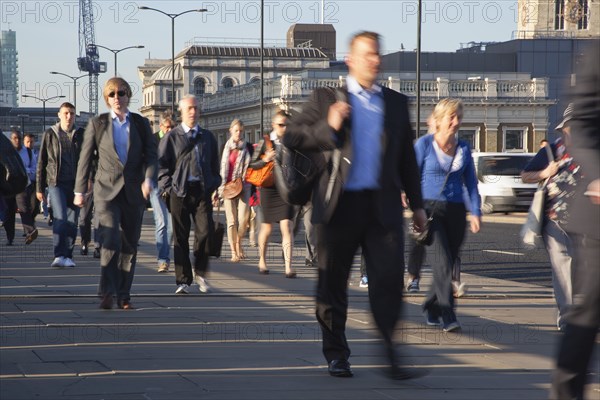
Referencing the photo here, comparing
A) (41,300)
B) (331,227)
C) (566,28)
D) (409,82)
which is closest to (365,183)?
(331,227)

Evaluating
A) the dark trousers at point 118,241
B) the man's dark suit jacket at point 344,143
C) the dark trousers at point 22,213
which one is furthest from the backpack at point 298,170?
the dark trousers at point 22,213

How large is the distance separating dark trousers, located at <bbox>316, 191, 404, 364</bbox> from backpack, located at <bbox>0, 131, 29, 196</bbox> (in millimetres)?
1907

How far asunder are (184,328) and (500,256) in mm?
9648

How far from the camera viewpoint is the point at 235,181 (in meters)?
14.8

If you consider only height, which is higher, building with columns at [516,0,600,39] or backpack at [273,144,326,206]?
building with columns at [516,0,600,39]

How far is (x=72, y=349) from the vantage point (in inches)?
284

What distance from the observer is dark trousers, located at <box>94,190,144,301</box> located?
9.52 metres

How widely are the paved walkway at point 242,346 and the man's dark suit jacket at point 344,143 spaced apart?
80 centimetres

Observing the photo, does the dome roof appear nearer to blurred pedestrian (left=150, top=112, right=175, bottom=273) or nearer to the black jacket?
the black jacket

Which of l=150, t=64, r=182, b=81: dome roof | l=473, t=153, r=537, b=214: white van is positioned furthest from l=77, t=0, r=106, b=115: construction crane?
l=473, t=153, r=537, b=214: white van

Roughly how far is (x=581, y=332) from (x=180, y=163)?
6670 millimetres

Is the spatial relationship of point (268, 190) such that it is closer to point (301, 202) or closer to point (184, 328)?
point (184, 328)

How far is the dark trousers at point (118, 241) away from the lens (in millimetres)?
9523

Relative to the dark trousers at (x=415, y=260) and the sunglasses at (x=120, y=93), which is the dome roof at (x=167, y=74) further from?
the sunglasses at (x=120, y=93)
